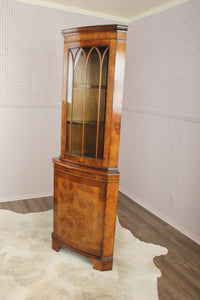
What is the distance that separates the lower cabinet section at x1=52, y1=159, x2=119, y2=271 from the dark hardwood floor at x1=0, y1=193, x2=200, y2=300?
49 cm

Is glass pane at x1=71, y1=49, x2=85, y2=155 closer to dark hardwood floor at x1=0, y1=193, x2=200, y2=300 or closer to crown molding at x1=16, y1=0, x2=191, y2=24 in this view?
dark hardwood floor at x1=0, y1=193, x2=200, y2=300

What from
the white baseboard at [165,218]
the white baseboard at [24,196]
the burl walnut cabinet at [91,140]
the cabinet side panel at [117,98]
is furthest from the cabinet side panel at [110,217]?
the white baseboard at [24,196]

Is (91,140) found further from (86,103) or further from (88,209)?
(88,209)

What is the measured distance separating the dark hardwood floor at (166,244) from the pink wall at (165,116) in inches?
5.8

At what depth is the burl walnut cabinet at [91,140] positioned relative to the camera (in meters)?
2.02

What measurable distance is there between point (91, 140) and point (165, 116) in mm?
1255

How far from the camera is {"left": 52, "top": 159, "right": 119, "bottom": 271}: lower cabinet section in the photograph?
2.15 meters

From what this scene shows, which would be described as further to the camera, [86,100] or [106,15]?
[106,15]

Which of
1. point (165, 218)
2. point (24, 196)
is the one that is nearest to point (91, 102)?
point (165, 218)

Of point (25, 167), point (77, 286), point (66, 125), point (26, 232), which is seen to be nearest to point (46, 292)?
point (77, 286)

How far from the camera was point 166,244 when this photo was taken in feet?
8.76

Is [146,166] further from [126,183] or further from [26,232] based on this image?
[26,232]

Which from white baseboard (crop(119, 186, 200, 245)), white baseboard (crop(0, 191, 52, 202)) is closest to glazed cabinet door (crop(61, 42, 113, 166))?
white baseboard (crop(119, 186, 200, 245))

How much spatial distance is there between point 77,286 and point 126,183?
6.65 ft
